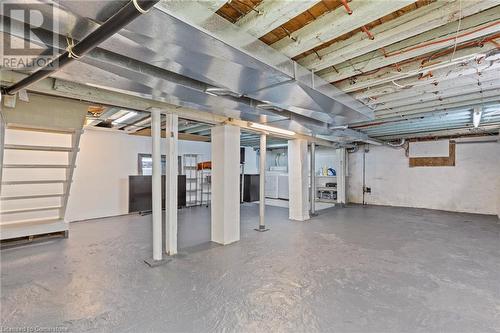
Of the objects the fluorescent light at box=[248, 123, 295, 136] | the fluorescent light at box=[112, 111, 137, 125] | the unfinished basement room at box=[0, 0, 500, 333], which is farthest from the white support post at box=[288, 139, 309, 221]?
the fluorescent light at box=[112, 111, 137, 125]

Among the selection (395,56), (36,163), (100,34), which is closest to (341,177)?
(395,56)

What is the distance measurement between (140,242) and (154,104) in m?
2.12

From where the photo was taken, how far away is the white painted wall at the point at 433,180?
20.8 ft

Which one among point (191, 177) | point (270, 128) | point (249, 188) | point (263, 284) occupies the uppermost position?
point (270, 128)

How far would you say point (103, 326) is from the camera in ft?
5.91

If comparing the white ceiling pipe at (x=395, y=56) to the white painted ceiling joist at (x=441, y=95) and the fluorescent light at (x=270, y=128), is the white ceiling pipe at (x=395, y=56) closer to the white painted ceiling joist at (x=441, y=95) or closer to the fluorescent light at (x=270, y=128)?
the white painted ceiling joist at (x=441, y=95)

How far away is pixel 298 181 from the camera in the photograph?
18.2 ft

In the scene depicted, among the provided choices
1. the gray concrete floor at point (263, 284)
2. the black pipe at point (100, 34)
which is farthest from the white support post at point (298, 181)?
the black pipe at point (100, 34)

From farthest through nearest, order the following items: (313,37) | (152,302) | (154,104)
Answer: (154,104) → (152,302) → (313,37)

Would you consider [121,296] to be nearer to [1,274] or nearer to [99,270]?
[99,270]

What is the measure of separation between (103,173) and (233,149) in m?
3.73

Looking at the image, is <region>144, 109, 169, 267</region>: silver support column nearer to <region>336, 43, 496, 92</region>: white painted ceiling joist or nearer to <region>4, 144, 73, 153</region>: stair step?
<region>4, 144, 73, 153</region>: stair step

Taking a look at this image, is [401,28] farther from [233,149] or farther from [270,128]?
[270,128]

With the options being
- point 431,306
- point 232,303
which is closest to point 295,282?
point 232,303
